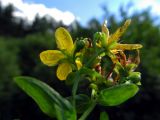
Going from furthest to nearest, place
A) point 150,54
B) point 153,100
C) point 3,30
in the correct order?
point 3,30
point 150,54
point 153,100

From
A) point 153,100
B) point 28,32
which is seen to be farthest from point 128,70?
point 28,32

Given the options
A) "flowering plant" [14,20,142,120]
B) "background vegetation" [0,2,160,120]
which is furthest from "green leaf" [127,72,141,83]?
"background vegetation" [0,2,160,120]

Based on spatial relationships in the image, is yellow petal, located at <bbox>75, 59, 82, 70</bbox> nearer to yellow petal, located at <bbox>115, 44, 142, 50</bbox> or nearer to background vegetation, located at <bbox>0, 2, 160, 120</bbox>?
yellow petal, located at <bbox>115, 44, 142, 50</bbox>

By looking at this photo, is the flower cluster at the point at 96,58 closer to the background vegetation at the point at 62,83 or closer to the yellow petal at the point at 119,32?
the yellow petal at the point at 119,32

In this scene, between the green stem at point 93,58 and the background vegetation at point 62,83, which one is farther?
the background vegetation at point 62,83

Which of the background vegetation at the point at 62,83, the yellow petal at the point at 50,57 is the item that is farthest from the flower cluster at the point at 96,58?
the background vegetation at the point at 62,83

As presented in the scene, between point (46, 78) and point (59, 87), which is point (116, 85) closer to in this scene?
point (59, 87)

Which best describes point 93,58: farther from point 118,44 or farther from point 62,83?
point 62,83
